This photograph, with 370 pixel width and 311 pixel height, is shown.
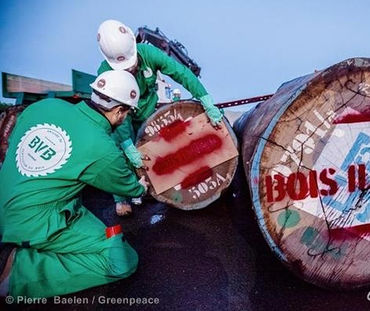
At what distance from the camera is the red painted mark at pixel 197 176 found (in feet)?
8.30

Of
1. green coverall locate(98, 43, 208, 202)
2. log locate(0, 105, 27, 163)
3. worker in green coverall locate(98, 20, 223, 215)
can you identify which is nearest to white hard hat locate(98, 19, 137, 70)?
worker in green coverall locate(98, 20, 223, 215)

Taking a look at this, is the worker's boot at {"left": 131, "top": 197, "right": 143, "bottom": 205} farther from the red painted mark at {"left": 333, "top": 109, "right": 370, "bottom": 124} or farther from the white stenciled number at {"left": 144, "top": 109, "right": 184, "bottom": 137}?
the red painted mark at {"left": 333, "top": 109, "right": 370, "bottom": 124}

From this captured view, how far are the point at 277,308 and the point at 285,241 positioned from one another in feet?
1.38

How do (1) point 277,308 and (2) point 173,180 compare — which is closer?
(1) point 277,308

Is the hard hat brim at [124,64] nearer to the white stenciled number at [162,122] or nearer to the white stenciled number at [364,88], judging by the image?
the white stenciled number at [162,122]

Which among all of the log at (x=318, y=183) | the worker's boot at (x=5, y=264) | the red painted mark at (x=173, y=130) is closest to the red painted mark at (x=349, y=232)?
the log at (x=318, y=183)

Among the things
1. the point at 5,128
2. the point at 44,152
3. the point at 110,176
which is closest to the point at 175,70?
the point at 110,176

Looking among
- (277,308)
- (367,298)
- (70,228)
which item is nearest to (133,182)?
(70,228)

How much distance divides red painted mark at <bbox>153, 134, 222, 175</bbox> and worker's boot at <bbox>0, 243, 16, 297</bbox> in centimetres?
Result: 131

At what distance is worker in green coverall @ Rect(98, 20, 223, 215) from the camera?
8.36ft

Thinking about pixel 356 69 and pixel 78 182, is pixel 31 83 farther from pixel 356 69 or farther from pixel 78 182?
pixel 356 69

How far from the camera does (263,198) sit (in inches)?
59.0

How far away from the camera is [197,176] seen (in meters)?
2.54

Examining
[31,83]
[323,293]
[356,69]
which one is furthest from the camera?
[31,83]
